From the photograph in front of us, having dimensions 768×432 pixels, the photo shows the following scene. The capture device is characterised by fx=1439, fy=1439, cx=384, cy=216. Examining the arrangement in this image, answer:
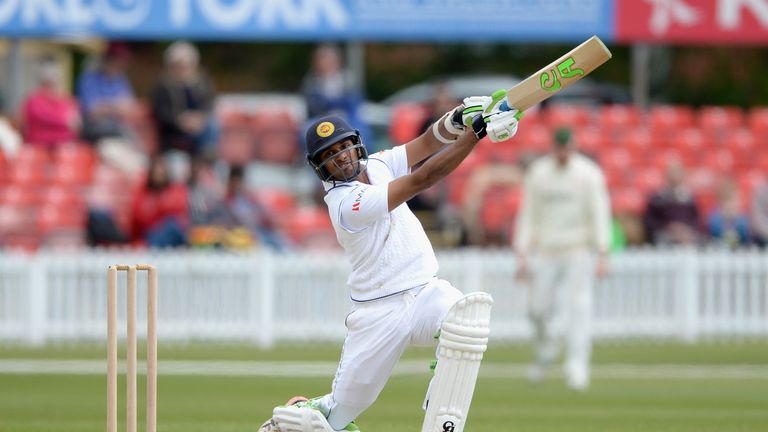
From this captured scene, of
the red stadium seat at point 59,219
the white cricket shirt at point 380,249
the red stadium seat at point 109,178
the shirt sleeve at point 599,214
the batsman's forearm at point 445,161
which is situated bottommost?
the white cricket shirt at point 380,249

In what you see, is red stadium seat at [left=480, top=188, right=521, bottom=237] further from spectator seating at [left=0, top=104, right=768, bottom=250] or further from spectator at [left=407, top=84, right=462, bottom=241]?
spectator at [left=407, top=84, right=462, bottom=241]

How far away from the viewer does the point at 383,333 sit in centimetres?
576

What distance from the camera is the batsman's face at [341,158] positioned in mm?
5809

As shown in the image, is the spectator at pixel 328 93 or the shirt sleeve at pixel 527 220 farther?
the spectator at pixel 328 93

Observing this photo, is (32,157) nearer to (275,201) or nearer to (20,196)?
(20,196)

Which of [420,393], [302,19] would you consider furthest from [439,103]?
[420,393]

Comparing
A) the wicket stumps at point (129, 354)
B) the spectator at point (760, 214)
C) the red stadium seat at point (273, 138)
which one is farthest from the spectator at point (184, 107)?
the wicket stumps at point (129, 354)

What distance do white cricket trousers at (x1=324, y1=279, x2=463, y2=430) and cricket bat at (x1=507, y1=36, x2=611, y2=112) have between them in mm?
823

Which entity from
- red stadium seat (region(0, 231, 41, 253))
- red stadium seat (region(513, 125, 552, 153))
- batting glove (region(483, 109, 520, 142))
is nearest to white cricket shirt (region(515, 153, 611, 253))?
batting glove (region(483, 109, 520, 142))

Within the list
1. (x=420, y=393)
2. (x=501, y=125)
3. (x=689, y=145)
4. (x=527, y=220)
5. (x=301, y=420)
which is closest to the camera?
(x=501, y=125)

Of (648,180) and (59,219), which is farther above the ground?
(648,180)

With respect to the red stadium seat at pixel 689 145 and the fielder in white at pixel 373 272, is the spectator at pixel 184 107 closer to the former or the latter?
the red stadium seat at pixel 689 145

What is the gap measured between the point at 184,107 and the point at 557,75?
9.31 metres

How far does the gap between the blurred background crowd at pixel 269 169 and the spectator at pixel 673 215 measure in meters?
0.01
